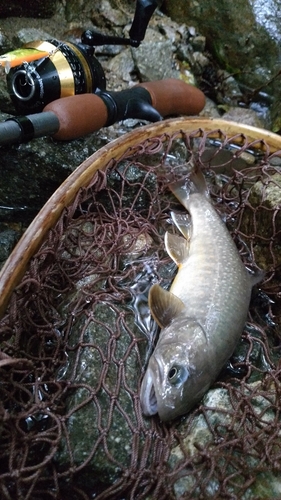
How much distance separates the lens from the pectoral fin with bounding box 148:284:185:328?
7.88 ft

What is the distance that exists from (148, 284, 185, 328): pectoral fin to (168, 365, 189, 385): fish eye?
311 mm

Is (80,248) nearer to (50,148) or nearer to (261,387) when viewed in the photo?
(50,148)

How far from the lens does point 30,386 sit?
2.12 m

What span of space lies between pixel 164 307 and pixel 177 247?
550mm

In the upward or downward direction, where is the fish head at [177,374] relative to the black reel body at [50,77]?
downward

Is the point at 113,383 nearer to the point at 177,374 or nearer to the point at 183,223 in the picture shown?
the point at 177,374

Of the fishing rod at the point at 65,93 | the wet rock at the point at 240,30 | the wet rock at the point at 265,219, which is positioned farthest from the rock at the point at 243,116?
the wet rock at the point at 265,219

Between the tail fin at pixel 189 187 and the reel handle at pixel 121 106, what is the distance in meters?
0.61

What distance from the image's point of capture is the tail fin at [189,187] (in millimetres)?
3166

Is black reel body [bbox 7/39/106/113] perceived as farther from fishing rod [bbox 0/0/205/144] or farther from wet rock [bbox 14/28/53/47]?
wet rock [bbox 14/28/53/47]

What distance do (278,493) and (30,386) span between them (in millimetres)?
1185

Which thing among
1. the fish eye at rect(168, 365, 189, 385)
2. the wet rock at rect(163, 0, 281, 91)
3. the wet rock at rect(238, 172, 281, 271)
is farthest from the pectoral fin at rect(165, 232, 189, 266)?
the wet rock at rect(163, 0, 281, 91)

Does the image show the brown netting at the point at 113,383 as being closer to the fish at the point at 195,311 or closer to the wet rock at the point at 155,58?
the fish at the point at 195,311

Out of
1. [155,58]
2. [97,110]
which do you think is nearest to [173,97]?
[97,110]
